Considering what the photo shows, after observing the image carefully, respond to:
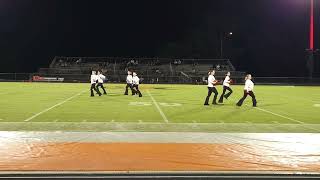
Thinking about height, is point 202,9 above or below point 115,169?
above

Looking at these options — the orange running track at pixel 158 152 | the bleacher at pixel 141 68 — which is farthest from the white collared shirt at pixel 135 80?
the bleacher at pixel 141 68

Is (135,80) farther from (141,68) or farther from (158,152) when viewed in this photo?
(141,68)

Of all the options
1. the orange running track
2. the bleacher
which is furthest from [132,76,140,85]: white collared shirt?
the bleacher

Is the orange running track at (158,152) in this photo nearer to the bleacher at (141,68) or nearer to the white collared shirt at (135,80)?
the white collared shirt at (135,80)

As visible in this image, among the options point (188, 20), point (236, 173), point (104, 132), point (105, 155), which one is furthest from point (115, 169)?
point (188, 20)

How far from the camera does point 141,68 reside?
68.1 metres

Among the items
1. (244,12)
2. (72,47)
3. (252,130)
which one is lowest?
(252,130)

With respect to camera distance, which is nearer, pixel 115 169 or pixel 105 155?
pixel 115 169

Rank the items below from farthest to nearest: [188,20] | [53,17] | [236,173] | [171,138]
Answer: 1. [188,20]
2. [53,17]
3. [171,138]
4. [236,173]

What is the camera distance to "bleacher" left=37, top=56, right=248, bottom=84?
201ft

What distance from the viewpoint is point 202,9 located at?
3063 inches

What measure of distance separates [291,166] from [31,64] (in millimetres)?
66390

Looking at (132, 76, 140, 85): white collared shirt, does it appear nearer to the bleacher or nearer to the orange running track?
the orange running track

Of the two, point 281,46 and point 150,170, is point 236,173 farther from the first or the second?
point 281,46
